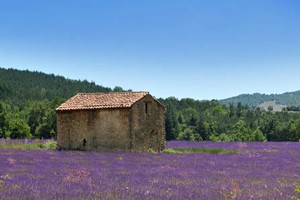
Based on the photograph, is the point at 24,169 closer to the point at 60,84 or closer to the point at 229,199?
the point at 229,199

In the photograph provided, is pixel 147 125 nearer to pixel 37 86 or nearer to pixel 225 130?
pixel 225 130

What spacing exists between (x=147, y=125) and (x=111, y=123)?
2746mm

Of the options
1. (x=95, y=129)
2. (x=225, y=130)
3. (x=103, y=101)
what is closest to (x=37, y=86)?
(x=225, y=130)

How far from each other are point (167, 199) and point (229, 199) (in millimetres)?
975

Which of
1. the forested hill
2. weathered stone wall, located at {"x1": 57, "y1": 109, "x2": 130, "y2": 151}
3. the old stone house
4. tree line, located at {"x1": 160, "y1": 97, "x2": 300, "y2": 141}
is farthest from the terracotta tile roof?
the forested hill

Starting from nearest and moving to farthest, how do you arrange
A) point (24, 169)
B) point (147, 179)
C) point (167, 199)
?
1. point (167, 199)
2. point (147, 179)
3. point (24, 169)

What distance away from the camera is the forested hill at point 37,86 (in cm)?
13000

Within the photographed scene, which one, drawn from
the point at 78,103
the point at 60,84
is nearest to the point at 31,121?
the point at 78,103

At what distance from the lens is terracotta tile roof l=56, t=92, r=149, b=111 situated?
30438mm

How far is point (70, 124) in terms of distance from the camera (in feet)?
104

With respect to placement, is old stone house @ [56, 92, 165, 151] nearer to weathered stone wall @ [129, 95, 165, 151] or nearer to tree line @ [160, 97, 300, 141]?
weathered stone wall @ [129, 95, 165, 151]

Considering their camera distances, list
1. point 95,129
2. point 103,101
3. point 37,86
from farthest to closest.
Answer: point 37,86 → point 103,101 → point 95,129

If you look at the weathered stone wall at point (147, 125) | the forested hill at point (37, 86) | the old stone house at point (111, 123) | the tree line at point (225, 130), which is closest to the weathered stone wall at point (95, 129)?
the old stone house at point (111, 123)

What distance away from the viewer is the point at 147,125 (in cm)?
3173
